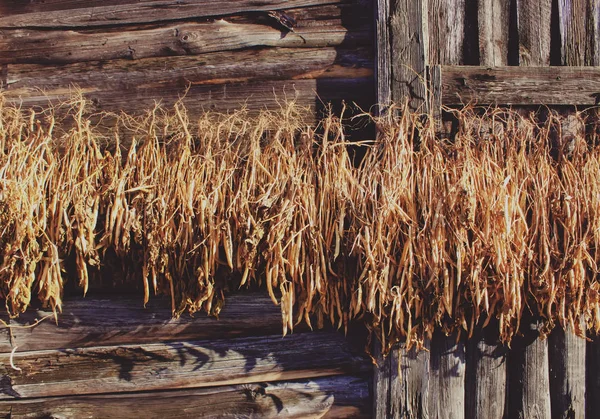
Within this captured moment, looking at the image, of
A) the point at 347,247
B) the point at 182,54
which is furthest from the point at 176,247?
the point at 182,54

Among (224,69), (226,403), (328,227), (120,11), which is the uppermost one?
(120,11)

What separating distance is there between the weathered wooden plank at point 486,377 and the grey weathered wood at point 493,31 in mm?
1284

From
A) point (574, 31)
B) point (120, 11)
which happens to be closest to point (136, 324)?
point (120, 11)

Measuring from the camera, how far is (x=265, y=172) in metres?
2.26

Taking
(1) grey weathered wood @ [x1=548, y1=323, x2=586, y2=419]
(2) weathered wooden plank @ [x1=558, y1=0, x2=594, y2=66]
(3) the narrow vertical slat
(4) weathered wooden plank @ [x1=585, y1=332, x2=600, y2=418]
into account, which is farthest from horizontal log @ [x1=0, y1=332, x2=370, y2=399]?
(2) weathered wooden plank @ [x1=558, y1=0, x2=594, y2=66]

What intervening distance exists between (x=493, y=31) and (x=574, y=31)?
404 mm

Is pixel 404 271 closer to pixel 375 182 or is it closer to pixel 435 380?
pixel 375 182

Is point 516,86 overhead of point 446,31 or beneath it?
beneath

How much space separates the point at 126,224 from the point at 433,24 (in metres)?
1.71

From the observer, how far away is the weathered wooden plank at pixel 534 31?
2.62 meters

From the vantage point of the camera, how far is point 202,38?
2678mm

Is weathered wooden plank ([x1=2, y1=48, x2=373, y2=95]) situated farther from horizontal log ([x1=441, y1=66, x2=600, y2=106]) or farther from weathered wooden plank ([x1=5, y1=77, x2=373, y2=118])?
horizontal log ([x1=441, y1=66, x2=600, y2=106])

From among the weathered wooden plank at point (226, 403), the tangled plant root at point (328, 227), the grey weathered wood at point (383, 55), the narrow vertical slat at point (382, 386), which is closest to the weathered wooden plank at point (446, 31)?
the grey weathered wood at point (383, 55)

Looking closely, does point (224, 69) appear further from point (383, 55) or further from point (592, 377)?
point (592, 377)
